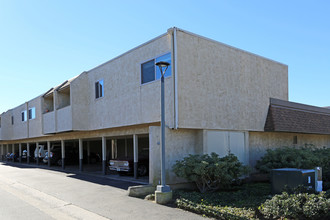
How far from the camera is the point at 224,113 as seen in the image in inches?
522

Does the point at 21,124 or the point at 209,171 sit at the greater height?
the point at 21,124

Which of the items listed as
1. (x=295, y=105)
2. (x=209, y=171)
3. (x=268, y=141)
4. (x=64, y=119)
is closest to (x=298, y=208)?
(x=209, y=171)

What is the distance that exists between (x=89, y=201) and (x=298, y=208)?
6250 mm

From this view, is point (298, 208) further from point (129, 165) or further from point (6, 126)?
point (6, 126)

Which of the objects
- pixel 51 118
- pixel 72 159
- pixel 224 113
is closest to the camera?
pixel 224 113

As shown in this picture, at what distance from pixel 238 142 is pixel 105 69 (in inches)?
308

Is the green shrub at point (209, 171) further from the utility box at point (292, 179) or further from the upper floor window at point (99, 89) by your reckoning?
the upper floor window at point (99, 89)

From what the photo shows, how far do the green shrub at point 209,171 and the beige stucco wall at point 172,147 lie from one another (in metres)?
0.76

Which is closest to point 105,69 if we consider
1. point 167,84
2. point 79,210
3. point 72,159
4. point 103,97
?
point 103,97

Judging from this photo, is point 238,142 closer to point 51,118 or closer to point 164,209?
point 164,209

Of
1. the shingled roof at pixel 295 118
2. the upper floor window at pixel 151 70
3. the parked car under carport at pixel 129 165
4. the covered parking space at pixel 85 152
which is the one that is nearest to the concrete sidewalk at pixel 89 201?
the parked car under carport at pixel 129 165

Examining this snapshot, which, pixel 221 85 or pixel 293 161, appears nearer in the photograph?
pixel 293 161

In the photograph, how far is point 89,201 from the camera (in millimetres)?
9469

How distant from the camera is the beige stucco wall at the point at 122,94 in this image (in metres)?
12.2
